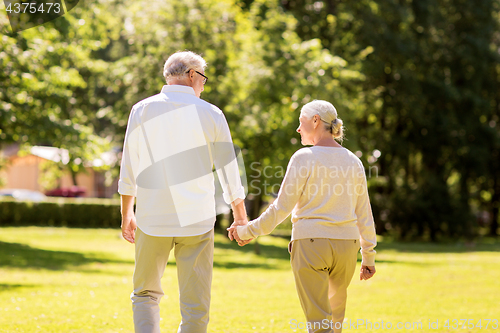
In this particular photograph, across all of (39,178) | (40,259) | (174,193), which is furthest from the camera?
(39,178)

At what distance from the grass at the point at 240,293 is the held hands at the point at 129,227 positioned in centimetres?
258

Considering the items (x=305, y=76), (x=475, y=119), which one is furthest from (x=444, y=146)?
(x=305, y=76)

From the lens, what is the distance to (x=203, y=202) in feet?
13.1

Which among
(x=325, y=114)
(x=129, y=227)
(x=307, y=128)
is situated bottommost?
(x=129, y=227)

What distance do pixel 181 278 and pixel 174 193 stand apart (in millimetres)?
584

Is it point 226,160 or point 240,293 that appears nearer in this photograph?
point 226,160

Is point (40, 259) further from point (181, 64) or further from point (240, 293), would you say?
point (181, 64)

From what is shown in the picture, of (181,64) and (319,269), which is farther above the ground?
(181,64)

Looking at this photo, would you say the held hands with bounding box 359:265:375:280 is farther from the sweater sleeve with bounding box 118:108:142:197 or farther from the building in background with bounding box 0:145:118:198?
the building in background with bounding box 0:145:118:198

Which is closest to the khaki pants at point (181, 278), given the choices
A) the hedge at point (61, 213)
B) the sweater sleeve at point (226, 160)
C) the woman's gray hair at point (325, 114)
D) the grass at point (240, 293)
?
the sweater sleeve at point (226, 160)

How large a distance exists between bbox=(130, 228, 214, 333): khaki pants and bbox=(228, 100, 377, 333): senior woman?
23.7 inches

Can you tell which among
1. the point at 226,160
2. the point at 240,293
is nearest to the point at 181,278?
the point at 226,160

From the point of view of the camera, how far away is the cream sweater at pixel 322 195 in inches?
166

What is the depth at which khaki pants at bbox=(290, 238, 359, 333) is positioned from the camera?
13.7 feet
